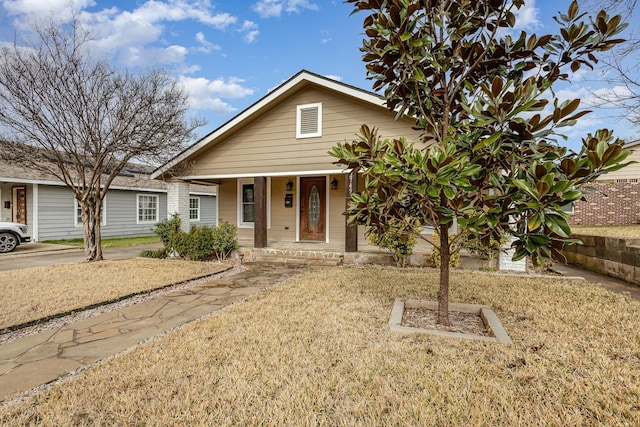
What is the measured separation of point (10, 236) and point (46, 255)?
6.49 ft

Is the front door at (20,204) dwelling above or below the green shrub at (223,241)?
above

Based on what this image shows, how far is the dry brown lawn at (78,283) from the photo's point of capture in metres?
4.43

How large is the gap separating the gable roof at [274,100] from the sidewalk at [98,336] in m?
4.84

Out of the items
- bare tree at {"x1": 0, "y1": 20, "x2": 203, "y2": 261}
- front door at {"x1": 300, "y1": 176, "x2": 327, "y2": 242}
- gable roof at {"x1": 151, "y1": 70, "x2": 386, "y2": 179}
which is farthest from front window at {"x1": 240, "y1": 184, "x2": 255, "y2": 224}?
bare tree at {"x1": 0, "y1": 20, "x2": 203, "y2": 261}

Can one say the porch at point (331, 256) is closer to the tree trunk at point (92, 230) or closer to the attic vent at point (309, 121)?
the attic vent at point (309, 121)

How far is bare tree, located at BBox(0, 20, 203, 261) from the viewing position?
23.7 ft

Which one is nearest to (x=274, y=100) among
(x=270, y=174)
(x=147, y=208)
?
(x=270, y=174)

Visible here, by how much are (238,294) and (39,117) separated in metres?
6.68

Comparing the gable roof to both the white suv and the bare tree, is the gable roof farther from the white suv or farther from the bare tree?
the white suv

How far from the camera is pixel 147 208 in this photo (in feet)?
54.0

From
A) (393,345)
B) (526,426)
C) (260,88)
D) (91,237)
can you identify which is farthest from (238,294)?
(260,88)

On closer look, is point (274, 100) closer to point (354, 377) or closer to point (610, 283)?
point (354, 377)

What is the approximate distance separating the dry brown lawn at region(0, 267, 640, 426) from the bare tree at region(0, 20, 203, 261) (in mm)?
6065

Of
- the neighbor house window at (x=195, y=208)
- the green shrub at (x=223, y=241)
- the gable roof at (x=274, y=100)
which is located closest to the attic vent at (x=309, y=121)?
the gable roof at (x=274, y=100)
